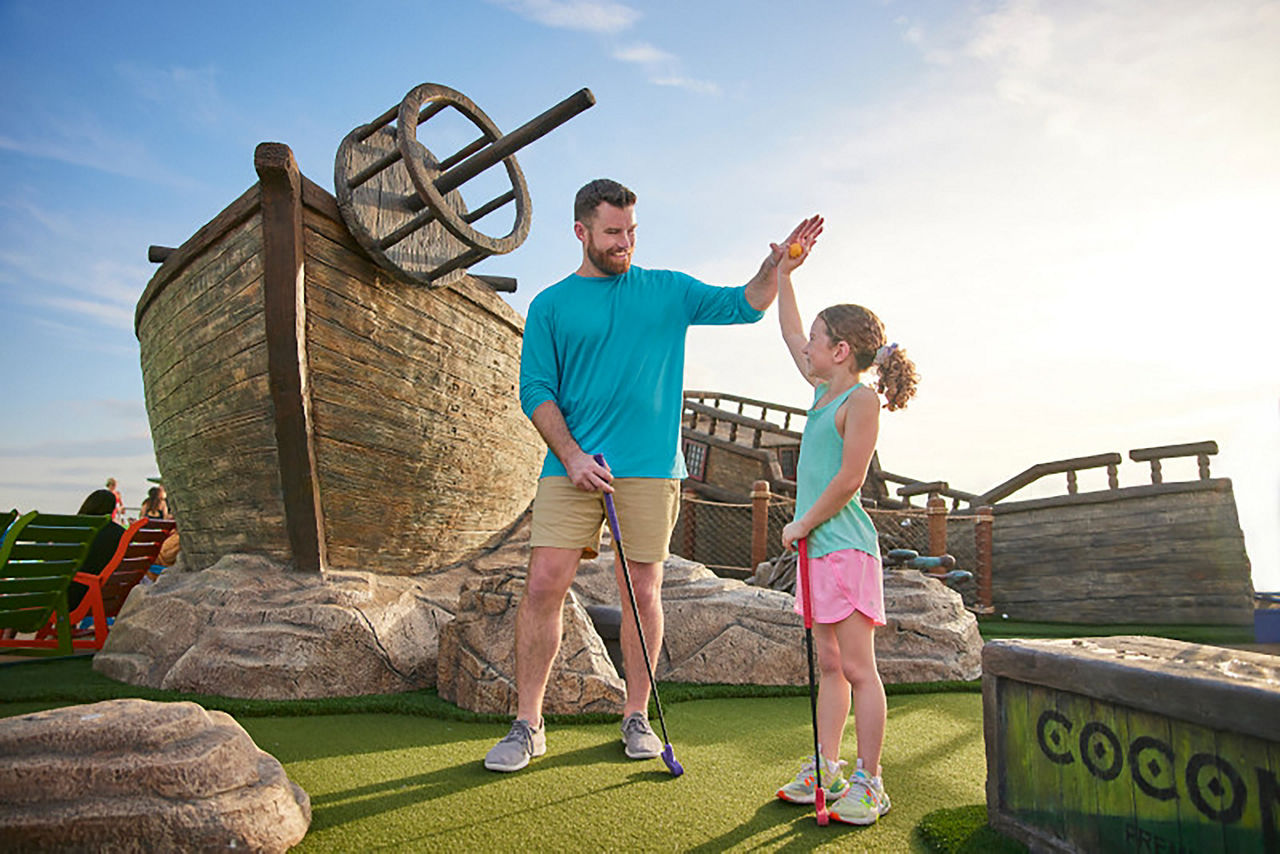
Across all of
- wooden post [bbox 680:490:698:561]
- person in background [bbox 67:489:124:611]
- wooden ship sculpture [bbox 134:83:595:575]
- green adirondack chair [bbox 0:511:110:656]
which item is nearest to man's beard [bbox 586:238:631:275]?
wooden ship sculpture [bbox 134:83:595:575]

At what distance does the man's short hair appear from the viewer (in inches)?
90.0

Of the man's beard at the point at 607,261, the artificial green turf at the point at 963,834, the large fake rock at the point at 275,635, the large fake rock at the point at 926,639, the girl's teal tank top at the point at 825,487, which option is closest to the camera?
the artificial green turf at the point at 963,834

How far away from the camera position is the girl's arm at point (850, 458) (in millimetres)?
1811

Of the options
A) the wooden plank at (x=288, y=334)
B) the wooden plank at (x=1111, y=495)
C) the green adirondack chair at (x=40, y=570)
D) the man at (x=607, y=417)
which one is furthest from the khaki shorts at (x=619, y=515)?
the wooden plank at (x=1111, y=495)

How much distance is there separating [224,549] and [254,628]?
1048mm

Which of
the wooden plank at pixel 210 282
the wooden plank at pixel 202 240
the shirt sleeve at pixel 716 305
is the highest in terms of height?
the wooden plank at pixel 202 240

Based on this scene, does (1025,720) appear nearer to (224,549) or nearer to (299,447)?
(299,447)

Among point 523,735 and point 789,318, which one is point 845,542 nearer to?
point 789,318

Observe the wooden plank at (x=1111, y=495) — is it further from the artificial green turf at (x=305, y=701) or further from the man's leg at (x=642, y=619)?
the man's leg at (x=642, y=619)

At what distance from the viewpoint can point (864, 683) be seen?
Answer: 5.82 feet

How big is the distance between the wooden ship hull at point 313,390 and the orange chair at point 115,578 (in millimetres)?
738

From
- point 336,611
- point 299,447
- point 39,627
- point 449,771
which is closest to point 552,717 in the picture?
point 449,771

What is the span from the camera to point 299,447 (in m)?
3.77

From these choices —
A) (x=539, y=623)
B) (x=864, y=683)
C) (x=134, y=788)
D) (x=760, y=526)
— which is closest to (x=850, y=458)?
(x=864, y=683)
